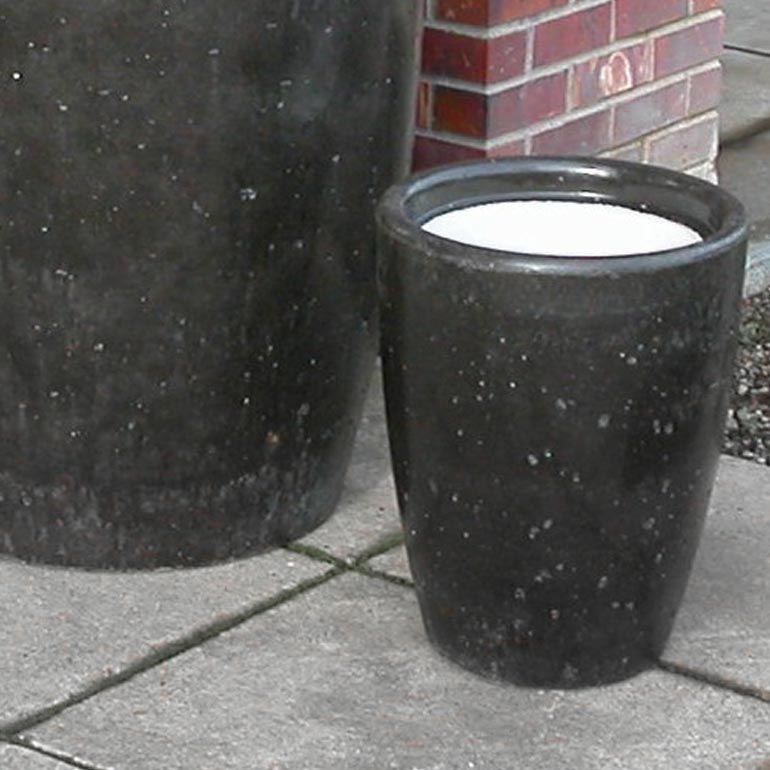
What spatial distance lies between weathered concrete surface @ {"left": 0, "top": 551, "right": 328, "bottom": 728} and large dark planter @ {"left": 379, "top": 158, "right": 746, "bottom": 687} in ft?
1.23

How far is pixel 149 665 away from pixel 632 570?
2.43 feet

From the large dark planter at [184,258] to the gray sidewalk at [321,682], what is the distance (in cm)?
12

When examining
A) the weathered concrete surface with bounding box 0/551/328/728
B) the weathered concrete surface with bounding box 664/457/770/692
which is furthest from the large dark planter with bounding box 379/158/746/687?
the weathered concrete surface with bounding box 0/551/328/728

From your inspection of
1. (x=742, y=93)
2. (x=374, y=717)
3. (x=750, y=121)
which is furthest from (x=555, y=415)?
(x=742, y=93)

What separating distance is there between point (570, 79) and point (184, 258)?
1.27 meters

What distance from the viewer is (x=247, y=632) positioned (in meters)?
3.77

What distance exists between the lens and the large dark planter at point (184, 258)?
3562 millimetres

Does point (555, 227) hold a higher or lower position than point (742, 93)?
higher

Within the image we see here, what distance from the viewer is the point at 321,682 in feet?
11.9

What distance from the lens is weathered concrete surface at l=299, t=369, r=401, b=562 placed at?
4.09m

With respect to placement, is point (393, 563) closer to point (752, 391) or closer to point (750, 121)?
point (752, 391)

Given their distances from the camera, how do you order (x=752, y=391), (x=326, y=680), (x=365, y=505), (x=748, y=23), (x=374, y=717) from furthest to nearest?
(x=748, y=23)
(x=752, y=391)
(x=365, y=505)
(x=326, y=680)
(x=374, y=717)

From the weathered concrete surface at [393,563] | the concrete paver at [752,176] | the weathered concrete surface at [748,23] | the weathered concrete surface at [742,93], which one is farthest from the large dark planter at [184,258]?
the weathered concrete surface at [748,23]

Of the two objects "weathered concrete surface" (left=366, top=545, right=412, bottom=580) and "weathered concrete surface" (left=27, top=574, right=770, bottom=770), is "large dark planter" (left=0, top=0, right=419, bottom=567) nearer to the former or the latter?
"weathered concrete surface" (left=366, top=545, right=412, bottom=580)
